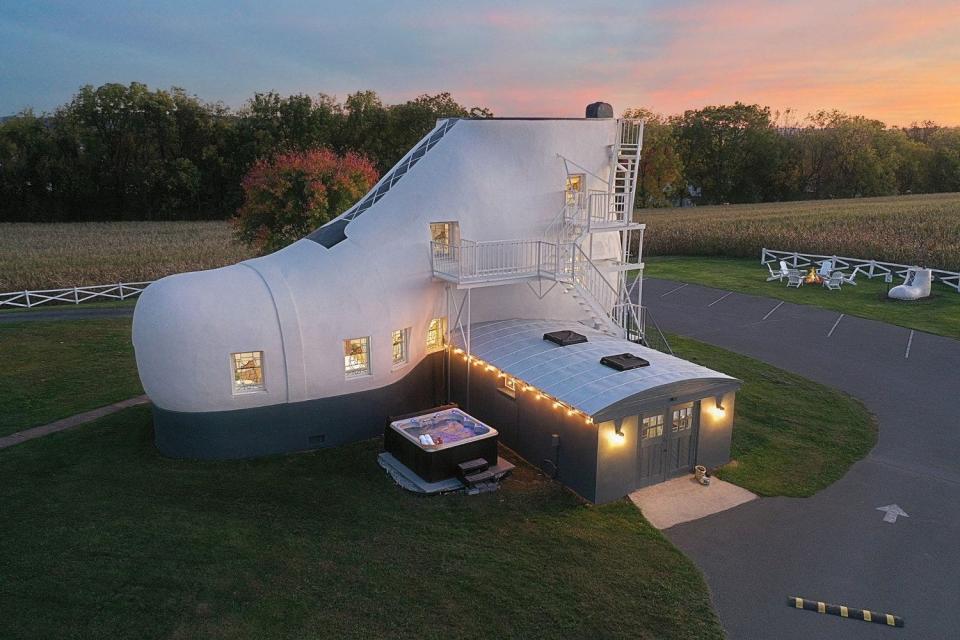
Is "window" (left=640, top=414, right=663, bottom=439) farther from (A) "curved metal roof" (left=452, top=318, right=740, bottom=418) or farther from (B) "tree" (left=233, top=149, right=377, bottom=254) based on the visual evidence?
(B) "tree" (left=233, top=149, right=377, bottom=254)

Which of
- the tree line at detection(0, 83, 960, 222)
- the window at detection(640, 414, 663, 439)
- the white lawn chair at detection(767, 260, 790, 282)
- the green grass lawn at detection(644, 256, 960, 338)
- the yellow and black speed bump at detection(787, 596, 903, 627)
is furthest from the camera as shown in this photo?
the tree line at detection(0, 83, 960, 222)

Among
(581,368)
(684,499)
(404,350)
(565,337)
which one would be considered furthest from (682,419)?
(404,350)

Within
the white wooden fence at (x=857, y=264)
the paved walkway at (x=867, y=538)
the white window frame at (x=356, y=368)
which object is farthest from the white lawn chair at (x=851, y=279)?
the white window frame at (x=356, y=368)

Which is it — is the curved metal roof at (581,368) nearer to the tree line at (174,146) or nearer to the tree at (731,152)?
the tree line at (174,146)

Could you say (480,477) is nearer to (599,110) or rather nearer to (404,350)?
(404,350)

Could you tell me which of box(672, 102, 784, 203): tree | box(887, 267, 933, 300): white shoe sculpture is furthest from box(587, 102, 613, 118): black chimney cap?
box(672, 102, 784, 203): tree

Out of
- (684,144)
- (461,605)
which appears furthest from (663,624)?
(684,144)

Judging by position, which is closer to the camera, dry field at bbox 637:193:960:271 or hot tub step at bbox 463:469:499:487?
hot tub step at bbox 463:469:499:487

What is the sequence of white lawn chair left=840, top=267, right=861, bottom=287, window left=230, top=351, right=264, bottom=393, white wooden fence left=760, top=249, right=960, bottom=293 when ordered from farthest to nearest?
white lawn chair left=840, top=267, right=861, bottom=287 < white wooden fence left=760, top=249, right=960, bottom=293 < window left=230, top=351, right=264, bottom=393
